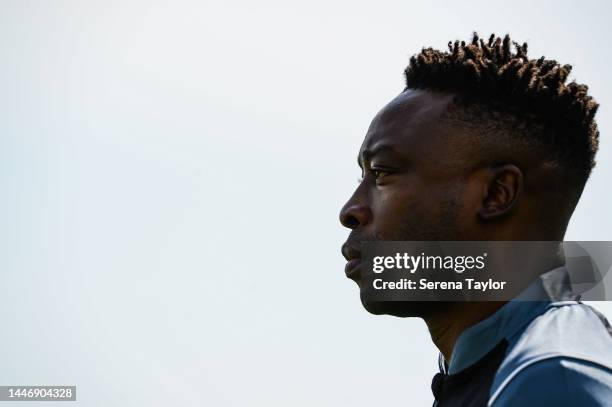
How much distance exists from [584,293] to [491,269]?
2.19 feet

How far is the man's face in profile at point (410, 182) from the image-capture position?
4934 mm

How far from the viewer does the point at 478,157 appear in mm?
4910

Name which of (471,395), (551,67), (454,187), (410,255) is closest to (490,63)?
(551,67)

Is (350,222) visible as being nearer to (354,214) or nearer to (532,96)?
(354,214)

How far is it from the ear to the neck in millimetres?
483

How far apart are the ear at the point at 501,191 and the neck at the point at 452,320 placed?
0.48 m

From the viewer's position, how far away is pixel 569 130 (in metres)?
5.07

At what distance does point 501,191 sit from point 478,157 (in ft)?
0.74

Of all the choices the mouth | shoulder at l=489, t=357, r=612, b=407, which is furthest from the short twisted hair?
shoulder at l=489, t=357, r=612, b=407

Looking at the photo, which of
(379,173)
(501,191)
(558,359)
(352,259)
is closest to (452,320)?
(352,259)

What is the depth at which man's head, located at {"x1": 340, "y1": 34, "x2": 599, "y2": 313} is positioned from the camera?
4855 millimetres

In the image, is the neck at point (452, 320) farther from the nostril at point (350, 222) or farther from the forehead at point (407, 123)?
the forehead at point (407, 123)

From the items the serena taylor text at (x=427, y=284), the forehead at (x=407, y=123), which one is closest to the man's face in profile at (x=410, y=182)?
the forehead at (x=407, y=123)

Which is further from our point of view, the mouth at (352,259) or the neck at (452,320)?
the mouth at (352,259)
